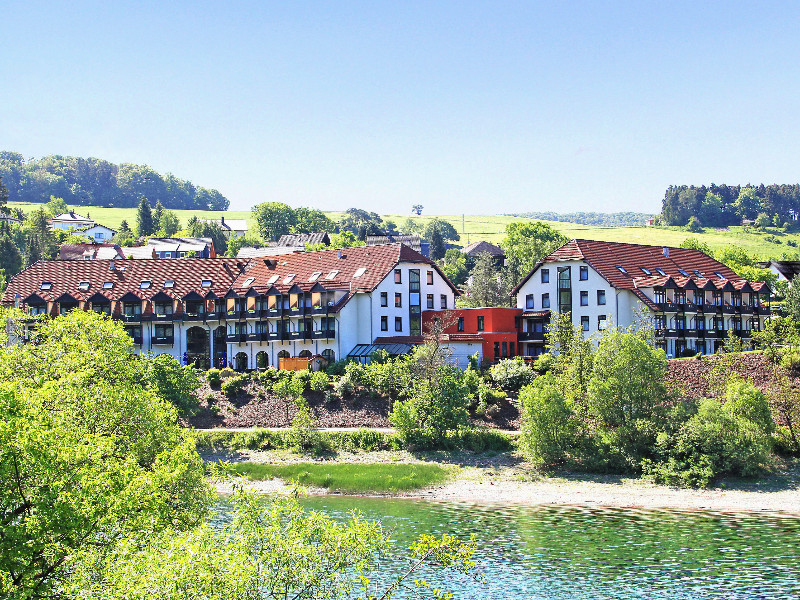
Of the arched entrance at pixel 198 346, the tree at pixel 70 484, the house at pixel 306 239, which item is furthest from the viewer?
the house at pixel 306 239

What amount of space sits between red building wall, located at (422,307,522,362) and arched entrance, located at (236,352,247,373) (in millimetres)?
20072

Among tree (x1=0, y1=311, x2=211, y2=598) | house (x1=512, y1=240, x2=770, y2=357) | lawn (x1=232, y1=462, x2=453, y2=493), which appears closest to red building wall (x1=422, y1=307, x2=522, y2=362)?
house (x1=512, y1=240, x2=770, y2=357)

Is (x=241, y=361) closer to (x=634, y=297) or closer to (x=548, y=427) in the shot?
(x=634, y=297)

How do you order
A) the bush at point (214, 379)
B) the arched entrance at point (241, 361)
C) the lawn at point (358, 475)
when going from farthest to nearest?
the arched entrance at point (241, 361) → the bush at point (214, 379) → the lawn at point (358, 475)

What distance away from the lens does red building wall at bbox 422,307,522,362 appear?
85.8 m

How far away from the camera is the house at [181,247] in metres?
150

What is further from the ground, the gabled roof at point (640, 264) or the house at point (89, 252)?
the house at point (89, 252)

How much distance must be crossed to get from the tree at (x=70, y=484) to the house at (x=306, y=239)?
12773 cm

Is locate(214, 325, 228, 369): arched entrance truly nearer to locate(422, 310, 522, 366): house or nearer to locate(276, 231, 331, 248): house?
locate(422, 310, 522, 366): house

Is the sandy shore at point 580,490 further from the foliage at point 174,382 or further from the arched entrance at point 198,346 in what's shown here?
the arched entrance at point 198,346

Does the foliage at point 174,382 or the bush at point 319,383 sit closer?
the foliage at point 174,382

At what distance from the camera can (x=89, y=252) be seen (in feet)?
484

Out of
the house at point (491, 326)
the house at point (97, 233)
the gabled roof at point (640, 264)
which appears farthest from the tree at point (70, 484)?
the house at point (97, 233)

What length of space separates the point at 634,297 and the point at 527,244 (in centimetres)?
5055
